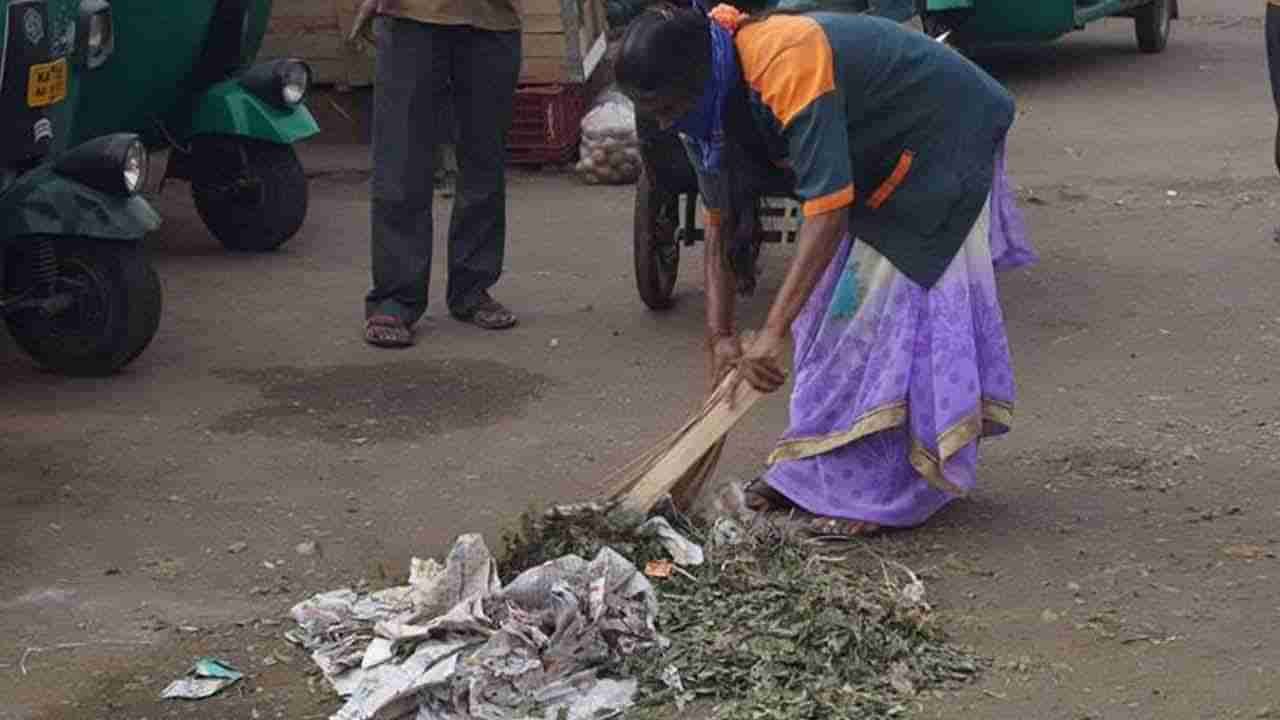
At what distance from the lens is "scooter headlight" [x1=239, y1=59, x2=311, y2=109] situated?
880cm

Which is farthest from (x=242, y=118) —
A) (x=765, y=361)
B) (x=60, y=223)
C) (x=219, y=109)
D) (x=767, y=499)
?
(x=765, y=361)

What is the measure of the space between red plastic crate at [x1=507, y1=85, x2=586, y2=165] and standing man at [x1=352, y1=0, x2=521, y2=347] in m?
2.47

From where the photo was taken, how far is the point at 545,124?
10391 millimetres

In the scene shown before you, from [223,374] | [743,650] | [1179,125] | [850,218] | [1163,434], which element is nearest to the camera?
[743,650]

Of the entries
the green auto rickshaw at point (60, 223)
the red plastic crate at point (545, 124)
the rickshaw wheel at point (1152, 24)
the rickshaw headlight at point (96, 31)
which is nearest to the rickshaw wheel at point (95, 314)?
the green auto rickshaw at point (60, 223)

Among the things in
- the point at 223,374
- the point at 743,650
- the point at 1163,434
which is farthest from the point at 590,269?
the point at 743,650

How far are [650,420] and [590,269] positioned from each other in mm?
2032

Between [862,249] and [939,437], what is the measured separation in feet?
1.58

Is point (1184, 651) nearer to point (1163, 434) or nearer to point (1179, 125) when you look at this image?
point (1163, 434)

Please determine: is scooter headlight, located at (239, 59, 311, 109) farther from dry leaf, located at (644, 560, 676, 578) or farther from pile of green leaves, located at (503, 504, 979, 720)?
dry leaf, located at (644, 560, 676, 578)

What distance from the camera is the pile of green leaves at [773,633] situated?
4.71m

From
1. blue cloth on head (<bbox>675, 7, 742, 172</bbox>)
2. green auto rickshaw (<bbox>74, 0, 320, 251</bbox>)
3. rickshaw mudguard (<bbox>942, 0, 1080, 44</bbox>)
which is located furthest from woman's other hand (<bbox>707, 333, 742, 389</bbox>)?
rickshaw mudguard (<bbox>942, 0, 1080, 44</bbox>)

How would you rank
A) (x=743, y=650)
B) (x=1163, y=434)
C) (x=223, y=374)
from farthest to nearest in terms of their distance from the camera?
(x=223, y=374)
(x=1163, y=434)
(x=743, y=650)

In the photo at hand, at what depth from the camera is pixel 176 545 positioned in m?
5.85
